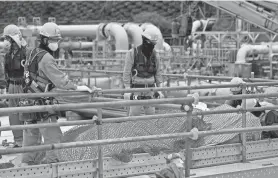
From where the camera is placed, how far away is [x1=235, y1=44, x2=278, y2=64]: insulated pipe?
28797 mm

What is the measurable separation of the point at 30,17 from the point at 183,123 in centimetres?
6519

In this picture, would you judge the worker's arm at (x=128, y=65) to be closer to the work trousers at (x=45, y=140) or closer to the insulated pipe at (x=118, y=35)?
the work trousers at (x=45, y=140)

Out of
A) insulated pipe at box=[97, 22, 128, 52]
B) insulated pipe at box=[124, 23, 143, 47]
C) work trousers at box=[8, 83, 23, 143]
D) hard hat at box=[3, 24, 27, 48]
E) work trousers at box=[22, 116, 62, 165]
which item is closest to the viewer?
work trousers at box=[22, 116, 62, 165]

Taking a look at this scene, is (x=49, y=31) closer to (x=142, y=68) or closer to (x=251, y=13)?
(x=142, y=68)

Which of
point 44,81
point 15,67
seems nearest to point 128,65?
point 15,67

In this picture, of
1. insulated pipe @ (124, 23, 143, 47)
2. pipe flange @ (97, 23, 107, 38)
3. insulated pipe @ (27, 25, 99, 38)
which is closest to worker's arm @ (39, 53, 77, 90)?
insulated pipe @ (124, 23, 143, 47)

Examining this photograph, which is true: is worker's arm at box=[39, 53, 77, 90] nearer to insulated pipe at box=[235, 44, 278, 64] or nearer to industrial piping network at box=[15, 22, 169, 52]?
industrial piping network at box=[15, 22, 169, 52]

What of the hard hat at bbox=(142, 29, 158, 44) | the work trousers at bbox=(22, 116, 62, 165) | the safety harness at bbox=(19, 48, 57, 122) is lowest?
the work trousers at bbox=(22, 116, 62, 165)

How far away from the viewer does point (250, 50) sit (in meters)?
29.4

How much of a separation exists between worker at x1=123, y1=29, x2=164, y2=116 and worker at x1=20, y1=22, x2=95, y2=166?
1965 millimetres

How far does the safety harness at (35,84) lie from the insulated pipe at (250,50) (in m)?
22.4

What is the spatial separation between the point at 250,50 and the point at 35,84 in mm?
24030

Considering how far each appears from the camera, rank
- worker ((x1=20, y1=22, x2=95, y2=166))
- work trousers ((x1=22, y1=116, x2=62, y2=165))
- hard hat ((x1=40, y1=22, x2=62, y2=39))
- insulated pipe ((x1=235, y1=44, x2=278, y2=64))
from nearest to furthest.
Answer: work trousers ((x1=22, y1=116, x2=62, y2=165))
worker ((x1=20, y1=22, x2=95, y2=166))
hard hat ((x1=40, y1=22, x2=62, y2=39))
insulated pipe ((x1=235, y1=44, x2=278, y2=64))

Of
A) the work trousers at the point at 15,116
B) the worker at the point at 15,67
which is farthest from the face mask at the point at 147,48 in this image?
the work trousers at the point at 15,116
